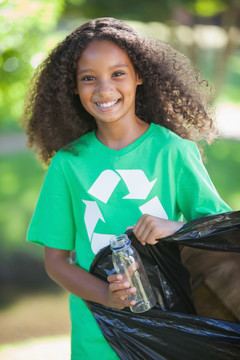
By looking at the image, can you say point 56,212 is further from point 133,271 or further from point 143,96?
point 143,96

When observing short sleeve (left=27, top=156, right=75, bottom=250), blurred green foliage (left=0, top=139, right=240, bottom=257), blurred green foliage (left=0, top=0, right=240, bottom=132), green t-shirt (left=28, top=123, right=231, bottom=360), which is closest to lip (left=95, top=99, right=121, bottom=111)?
green t-shirt (left=28, top=123, right=231, bottom=360)

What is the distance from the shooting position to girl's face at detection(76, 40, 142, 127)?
1854 mm

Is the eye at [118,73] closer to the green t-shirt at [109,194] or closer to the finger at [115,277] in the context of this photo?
the green t-shirt at [109,194]

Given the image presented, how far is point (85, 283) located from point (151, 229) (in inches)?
13.6

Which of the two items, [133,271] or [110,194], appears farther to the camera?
[110,194]

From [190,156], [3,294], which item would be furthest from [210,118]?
[3,294]

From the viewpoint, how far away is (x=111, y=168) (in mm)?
1864

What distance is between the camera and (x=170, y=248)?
5.92 feet

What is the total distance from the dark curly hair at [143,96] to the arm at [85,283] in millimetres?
471

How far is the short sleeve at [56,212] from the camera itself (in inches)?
75.2

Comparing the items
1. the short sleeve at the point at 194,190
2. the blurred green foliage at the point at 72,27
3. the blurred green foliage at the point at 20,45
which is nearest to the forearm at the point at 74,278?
the short sleeve at the point at 194,190

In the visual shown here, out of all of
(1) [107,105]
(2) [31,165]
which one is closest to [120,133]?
(1) [107,105]

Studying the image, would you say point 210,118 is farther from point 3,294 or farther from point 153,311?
point 3,294

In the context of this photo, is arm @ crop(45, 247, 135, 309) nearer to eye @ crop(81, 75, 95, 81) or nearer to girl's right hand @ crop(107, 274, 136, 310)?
girl's right hand @ crop(107, 274, 136, 310)
